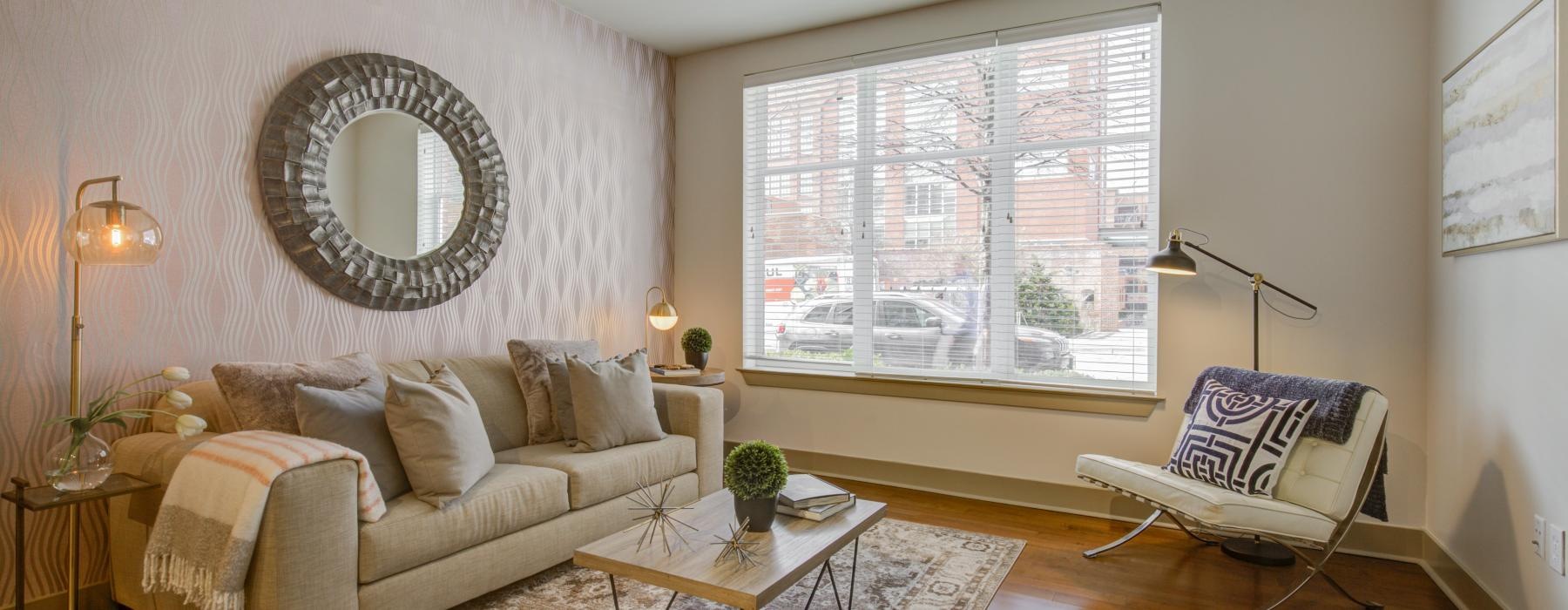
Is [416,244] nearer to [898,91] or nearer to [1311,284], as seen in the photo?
[898,91]

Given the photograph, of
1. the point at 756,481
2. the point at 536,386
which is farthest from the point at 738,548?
the point at 536,386

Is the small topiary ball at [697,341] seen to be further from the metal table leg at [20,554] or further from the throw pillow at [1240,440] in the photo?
the metal table leg at [20,554]

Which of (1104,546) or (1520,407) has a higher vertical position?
(1520,407)

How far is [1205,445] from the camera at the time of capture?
2932 millimetres

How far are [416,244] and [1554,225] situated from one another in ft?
12.6

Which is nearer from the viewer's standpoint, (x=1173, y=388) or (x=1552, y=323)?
(x=1552, y=323)

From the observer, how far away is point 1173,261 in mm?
3162

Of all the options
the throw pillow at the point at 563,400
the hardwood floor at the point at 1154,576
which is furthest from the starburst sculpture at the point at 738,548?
the throw pillow at the point at 563,400

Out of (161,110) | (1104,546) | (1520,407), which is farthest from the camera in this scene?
(1104,546)

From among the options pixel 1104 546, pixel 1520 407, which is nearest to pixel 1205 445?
pixel 1104 546

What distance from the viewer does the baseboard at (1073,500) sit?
2.85 metres

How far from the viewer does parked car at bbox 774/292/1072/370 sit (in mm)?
3914

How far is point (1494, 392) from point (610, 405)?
3046mm

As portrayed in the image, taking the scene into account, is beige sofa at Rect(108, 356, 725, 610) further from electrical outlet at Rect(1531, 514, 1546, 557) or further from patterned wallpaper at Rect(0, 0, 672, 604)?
electrical outlet at Rect(1531, 514, 1546, 557)
